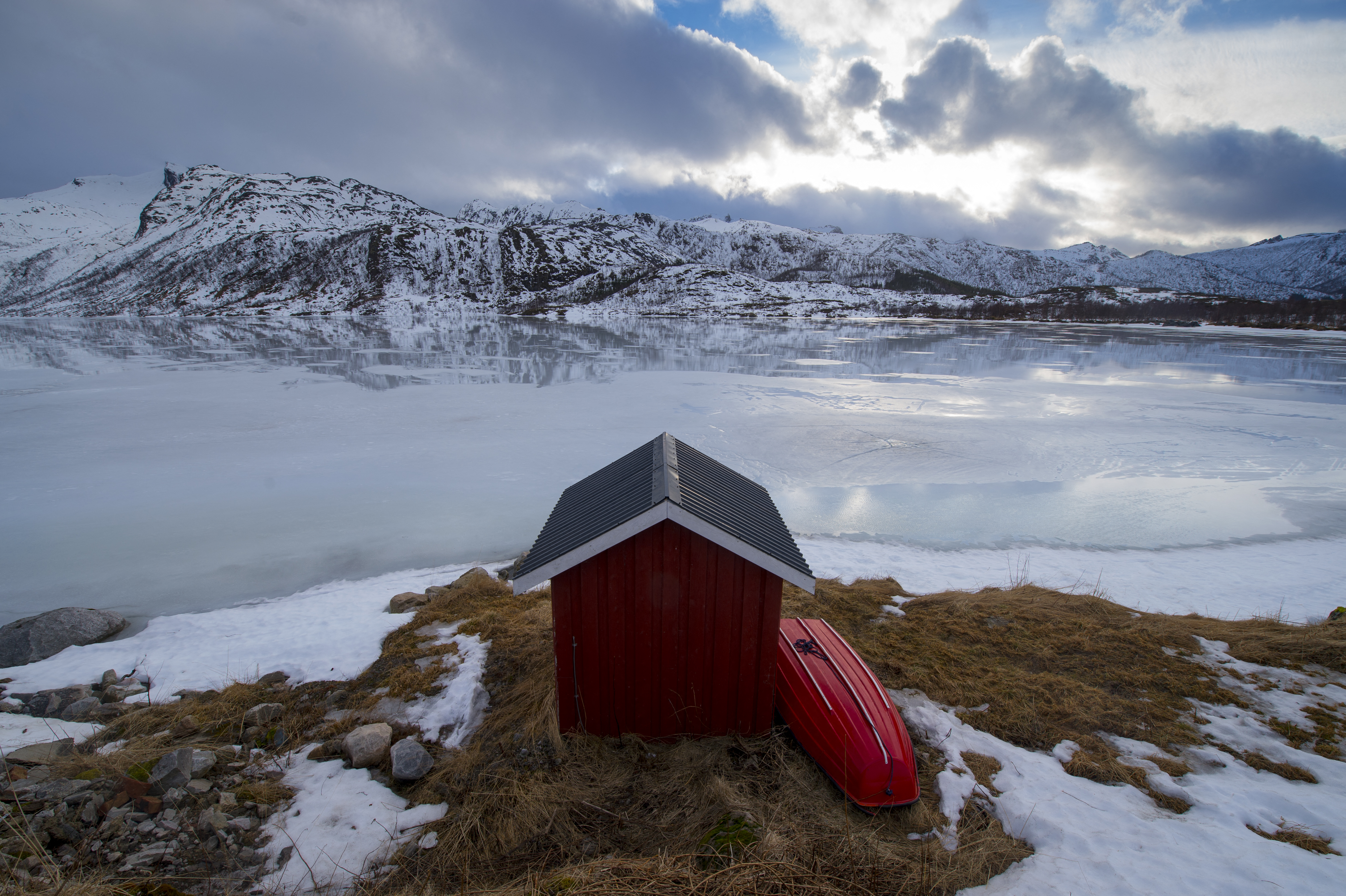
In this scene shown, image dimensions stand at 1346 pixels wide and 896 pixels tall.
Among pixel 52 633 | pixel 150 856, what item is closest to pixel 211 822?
pixel 150 856

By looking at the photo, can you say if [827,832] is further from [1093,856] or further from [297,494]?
[297,494]

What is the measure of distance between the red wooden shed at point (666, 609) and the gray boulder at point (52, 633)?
6955 mm

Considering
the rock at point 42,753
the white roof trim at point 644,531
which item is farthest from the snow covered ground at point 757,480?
the white roof trim at point 644,531

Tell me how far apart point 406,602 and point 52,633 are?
4272 mm

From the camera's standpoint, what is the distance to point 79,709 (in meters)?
6.14

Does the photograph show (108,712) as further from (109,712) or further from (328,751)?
(328,751)

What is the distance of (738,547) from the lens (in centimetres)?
505

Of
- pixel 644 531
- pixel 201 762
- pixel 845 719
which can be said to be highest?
pixel 644 531

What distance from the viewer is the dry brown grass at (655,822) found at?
374cm

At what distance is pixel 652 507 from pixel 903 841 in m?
3.33

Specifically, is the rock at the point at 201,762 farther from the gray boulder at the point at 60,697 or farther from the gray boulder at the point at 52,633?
the gray boulder at the point at 52,633

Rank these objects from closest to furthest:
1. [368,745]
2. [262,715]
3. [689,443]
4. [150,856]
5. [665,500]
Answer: [150,856], [665,500], [368,745], [262,715], [689,443]

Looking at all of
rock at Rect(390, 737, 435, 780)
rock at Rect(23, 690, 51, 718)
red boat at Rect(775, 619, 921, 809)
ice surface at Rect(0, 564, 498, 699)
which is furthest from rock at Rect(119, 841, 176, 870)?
red boat at Rect(775, 619, 921, 809)

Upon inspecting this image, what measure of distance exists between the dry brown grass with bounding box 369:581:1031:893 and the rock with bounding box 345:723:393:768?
639mm
